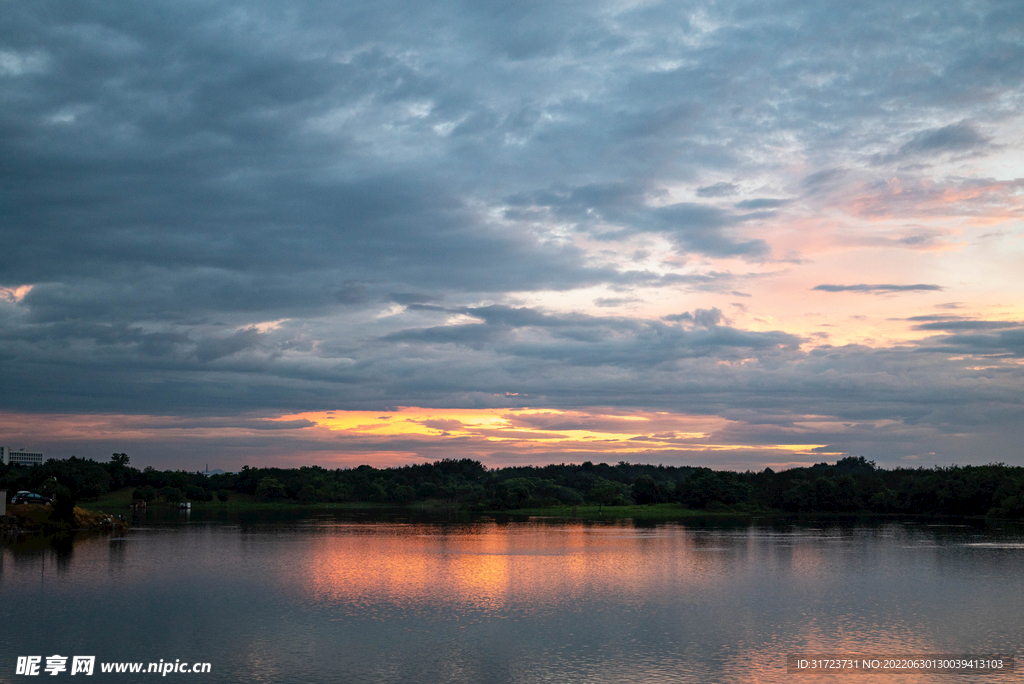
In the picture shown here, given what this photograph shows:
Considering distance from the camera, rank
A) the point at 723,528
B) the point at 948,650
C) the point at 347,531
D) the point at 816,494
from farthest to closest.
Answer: the point at 816,494 → the point at 723,528 → the point at 347,531 → the point at 948,650

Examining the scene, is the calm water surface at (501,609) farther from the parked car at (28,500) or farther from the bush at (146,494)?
the bush at (146,494)

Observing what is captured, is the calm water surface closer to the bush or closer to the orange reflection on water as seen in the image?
the orange reflection on water

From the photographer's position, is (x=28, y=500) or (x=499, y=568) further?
(x=28, y=500)

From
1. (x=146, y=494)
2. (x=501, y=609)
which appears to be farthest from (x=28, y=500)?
(x=501, y=609)

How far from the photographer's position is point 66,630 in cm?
3494

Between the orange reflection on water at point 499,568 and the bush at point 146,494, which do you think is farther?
the bush at point 146,494

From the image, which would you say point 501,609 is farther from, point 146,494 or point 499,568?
point 146,494

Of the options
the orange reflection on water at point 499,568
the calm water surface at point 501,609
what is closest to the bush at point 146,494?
the orange reflection on water at point 499,568

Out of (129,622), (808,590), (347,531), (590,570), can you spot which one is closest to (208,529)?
(347,531)

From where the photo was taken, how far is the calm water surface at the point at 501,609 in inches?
1179

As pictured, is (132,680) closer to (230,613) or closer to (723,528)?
(230,613)

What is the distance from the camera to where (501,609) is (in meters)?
42.0

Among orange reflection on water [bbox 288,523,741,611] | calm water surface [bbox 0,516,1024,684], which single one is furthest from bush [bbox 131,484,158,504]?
calm water surface [bbox 0,516,1024,684]

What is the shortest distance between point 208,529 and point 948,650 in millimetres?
97491
